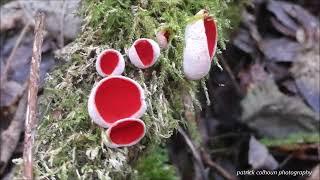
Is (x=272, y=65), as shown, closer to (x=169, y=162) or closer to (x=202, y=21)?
(x=169, y=162)

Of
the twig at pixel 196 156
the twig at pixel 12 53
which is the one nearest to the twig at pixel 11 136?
the twig at pixel 12 53

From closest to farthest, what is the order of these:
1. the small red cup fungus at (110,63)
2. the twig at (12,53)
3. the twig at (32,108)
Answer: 1. the twig at (32,108)
2. the small red cup fungus at (110,63)
3. the twig at (12,53)

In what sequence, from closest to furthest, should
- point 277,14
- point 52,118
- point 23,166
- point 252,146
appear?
point 23,166 → point 52,118 → point 252,146 → point 277,14

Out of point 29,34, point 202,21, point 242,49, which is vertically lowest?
point 242,49

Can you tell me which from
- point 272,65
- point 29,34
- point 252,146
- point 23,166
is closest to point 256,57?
point 272,65

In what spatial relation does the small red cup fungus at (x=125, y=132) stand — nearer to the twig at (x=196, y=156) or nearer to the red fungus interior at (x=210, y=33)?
the red fungus interior at (x=210, y=33)

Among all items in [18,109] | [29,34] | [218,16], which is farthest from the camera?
[29,34]

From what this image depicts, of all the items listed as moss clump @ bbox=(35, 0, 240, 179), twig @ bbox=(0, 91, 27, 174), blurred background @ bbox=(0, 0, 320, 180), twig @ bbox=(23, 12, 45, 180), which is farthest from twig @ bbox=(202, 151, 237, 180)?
twig @ bbox=(23, 12, 45, 180)
